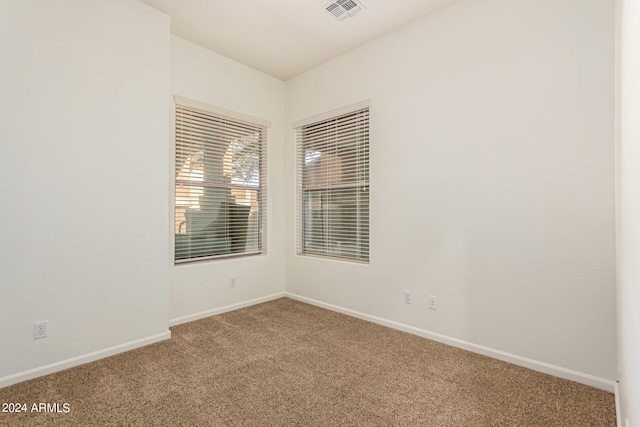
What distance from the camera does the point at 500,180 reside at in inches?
98.2

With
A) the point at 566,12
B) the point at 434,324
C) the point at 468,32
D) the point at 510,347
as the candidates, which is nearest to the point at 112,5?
the point at 468,32

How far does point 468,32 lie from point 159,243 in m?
3.32

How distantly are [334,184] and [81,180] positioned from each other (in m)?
2.47

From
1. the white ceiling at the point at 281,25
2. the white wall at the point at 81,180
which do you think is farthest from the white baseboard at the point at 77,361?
the white ceiling at the point at 281,25

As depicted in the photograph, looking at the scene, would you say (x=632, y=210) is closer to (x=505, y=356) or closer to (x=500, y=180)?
(x=500, y=180)

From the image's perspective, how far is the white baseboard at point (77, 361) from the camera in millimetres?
2160

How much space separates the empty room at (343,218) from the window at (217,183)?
3 cm

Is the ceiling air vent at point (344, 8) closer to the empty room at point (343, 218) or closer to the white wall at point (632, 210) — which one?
the empty room at point (343, 218)

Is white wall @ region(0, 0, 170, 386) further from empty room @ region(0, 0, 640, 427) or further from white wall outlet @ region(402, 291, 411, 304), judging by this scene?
white wall outlet @ region(402, 291, 411, 304)

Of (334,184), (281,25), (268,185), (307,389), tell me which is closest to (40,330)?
(307,389)

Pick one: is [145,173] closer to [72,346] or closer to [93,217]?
[93,217]

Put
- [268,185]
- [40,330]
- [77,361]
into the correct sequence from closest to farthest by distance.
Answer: [40,330], [77,361], [268,185]

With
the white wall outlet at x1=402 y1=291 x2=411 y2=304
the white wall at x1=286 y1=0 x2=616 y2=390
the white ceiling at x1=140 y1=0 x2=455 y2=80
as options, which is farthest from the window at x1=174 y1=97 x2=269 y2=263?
the white wall outlet at x1=402 y1=291 x2=411 y2=304

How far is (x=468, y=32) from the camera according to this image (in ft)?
8.75
